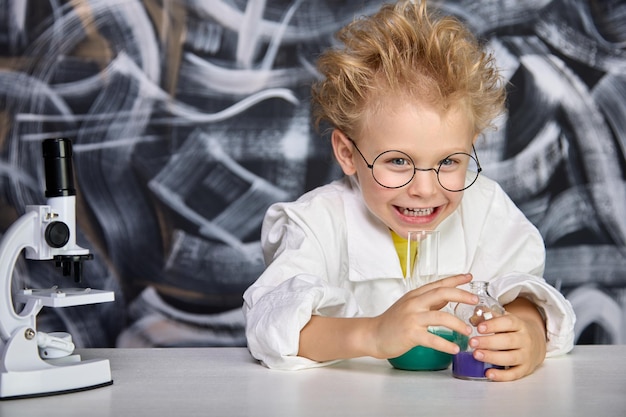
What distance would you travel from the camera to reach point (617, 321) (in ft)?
7.47

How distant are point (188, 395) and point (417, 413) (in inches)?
10.9

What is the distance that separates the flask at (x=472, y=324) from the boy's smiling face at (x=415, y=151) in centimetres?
25

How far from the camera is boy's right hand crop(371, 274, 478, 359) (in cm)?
109

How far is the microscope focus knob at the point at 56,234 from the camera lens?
42.1 inches

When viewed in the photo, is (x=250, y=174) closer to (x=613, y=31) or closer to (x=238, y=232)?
(x=238, y=232)

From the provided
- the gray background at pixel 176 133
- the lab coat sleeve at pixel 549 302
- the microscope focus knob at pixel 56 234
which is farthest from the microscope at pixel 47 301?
the gray background at pixel 176 133

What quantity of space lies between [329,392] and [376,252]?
47cm

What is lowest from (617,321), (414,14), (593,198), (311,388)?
(617,321)

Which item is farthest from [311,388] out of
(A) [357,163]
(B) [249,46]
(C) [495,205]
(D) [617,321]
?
(D) [617,321]

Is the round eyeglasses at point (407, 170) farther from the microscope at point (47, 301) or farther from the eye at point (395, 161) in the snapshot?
the microscope at point (47, 301)

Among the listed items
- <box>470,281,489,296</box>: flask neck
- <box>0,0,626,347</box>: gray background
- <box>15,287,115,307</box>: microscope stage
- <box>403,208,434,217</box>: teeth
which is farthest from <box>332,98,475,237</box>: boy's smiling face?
<box>0,0,626,347</box>: gray background

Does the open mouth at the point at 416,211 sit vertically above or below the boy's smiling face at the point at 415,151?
below

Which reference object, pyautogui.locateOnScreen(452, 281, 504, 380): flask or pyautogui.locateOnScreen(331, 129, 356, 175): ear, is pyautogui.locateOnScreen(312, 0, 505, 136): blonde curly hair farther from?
pyautogui.locateOnScreen(452, 281, 504, 380): flask

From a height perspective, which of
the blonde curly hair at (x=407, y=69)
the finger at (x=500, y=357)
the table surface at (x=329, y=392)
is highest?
the blonde curly hair at (x=407, y=69)
